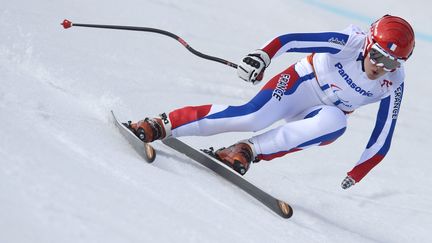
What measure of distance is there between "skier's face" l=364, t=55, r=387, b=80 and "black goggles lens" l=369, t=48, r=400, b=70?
68 mm

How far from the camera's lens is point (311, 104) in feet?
15.1

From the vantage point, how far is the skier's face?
14.2 ft

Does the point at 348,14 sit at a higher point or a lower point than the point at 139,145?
lower

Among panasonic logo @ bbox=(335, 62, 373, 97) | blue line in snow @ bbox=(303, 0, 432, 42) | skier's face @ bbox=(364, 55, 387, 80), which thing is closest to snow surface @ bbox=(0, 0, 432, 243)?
panasonic logo @ bbox=(335, 62, 373, 97)

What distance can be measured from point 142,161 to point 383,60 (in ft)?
5.18

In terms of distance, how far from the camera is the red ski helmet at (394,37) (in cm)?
414

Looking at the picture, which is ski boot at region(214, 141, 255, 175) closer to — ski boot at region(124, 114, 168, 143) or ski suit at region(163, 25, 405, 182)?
ski suit at region(163, 25, 405, 182)

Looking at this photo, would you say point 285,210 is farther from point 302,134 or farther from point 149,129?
point 149,129

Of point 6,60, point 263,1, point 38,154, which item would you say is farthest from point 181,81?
point 263,1

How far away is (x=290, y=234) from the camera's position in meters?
3.78

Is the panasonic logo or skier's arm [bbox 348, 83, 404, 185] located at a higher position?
the panasonic logo

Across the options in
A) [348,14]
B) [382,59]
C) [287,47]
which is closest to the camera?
[382,59]

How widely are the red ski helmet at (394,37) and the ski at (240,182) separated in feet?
3.61

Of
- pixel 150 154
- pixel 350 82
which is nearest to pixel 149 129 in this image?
pixel 150 154
